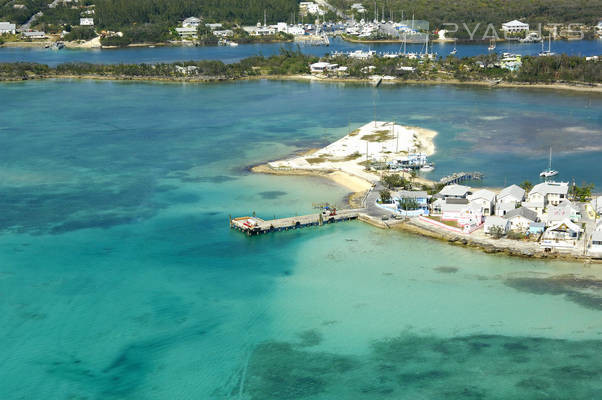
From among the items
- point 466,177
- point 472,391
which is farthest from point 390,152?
point 472,391

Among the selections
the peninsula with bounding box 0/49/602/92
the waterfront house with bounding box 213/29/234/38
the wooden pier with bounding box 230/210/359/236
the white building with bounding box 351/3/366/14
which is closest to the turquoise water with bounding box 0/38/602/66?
the waterfront house with bounding box 213/29/234/38

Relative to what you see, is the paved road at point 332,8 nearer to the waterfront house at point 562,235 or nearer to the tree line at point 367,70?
the tree line at point 367,70

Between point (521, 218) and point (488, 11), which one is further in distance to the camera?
point (488, 11)

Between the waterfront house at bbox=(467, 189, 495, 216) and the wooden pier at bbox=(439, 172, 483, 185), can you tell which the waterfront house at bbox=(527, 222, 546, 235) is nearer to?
the waterfront house at bbox=(467, 189, 495, 216)

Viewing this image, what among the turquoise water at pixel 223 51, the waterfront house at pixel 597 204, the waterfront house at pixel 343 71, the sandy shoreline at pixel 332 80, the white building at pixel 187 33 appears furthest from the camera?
the white building at pixel 187 33

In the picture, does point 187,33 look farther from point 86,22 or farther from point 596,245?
point 596,245

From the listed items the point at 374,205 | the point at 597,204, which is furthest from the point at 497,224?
the point at 374,205

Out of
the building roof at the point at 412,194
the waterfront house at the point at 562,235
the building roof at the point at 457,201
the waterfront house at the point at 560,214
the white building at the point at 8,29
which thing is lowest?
the waterfront house at the point at 562,235

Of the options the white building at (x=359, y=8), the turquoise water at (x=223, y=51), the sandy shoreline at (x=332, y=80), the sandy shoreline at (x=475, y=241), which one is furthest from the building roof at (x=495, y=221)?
the white building at (x=359, y=8)
